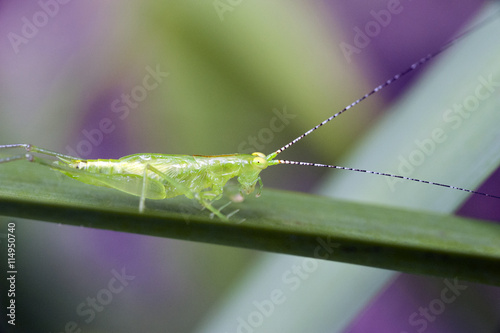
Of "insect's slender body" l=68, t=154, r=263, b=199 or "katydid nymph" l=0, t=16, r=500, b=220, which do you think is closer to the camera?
"katydid nymph" l=0, t=16, r=500, b=220

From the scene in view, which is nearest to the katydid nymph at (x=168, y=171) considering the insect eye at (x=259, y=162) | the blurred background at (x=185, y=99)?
the insect eye at (x=259, y=162)

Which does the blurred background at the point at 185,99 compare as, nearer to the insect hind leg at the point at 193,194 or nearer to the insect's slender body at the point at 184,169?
the insect's slender body at the point at 184,169

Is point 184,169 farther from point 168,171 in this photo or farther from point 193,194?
point 193,194

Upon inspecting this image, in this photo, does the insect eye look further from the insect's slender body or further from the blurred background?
the blurred background

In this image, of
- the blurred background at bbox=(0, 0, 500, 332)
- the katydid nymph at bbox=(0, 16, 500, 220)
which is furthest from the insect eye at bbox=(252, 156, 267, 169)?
the blurred background at bbox=(0, 0, 500, 332)

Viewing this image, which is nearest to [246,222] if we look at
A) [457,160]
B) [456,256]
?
[456,256]
